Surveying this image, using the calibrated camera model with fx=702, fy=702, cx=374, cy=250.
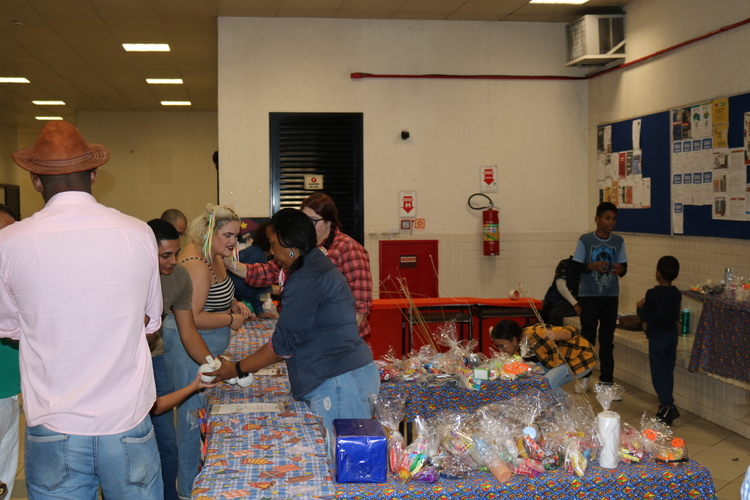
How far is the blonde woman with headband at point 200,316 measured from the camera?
3.42 meters

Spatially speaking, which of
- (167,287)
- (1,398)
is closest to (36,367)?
(167,287)

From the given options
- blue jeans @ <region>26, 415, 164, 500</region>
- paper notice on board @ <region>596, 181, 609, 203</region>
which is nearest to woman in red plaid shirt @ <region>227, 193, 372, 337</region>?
blue jeans @ <region>26, 415, 164, 500</region>

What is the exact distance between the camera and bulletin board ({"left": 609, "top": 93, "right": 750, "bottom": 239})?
5.88 meters

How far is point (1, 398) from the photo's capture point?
3.21 meters

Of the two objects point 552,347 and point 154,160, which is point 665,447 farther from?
point 154,160

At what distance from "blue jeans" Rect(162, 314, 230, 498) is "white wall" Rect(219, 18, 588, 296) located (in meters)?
4.52

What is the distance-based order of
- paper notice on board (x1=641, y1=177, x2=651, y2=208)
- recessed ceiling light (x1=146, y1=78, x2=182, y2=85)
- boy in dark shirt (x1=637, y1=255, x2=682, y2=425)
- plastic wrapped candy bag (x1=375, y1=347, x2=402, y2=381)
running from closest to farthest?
plastic wrapped candy bag (x1=375, y1=347, x2=402, y2=381) → boy in dark shirt (x1=637, y1=255, x2=682, y2=425) → paper notice on board (x1=641, y1=177, x2=651, y2=208) → recessed ceiling light (x1=146, y1=78, x2=182, y2=85)

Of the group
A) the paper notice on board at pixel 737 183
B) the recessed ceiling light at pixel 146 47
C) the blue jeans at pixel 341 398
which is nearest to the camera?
the blue jeans at pixel 341 398

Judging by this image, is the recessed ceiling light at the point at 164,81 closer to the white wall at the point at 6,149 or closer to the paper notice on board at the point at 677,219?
the white wall at the point at 6,149

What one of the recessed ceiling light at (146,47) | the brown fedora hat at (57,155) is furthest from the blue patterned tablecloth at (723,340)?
the recessed ceiling light at (146,47)

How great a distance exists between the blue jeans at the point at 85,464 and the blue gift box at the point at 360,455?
0.63 meters

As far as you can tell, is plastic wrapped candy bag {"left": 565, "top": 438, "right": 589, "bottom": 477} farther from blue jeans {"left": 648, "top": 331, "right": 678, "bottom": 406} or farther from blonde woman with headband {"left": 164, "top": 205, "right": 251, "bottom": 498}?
blue jeans {"left": 648, "top": 331, "right": 678, "bottom": 406}

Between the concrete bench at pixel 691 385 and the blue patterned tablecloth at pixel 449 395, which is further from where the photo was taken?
the concrete bench at pixel 691 385

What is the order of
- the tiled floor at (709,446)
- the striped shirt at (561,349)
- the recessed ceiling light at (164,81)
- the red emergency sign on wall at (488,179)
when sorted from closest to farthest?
the tiled floor at (709,446), the striped shirt at (561,349), the red emergency sign on wall at (488,179), the recessed ceiling light at (164,81)
